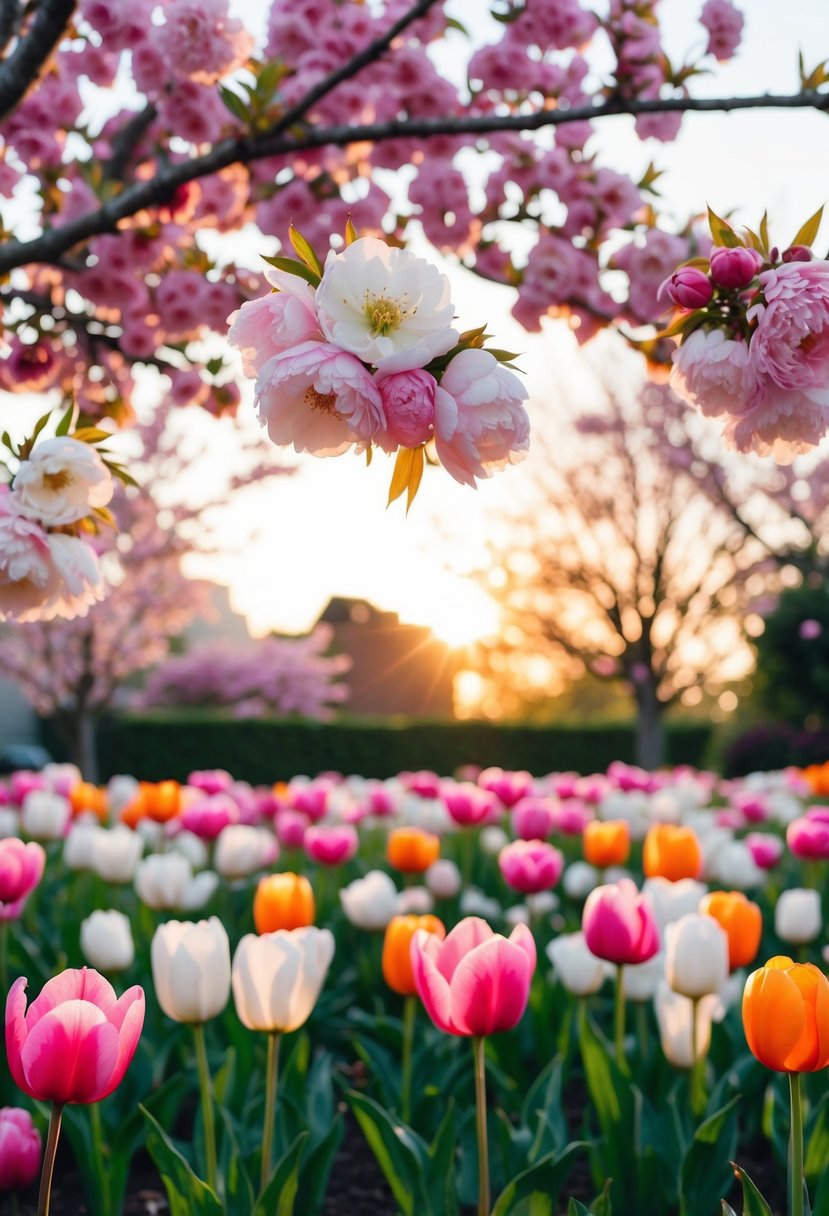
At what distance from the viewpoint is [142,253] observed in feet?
12.3

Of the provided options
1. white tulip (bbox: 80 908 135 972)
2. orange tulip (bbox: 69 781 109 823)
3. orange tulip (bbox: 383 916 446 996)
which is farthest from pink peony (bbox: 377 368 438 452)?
orange tulip (bbox: 69 781 109 823)

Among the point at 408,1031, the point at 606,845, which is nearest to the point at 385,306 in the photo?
the point at 408,1031

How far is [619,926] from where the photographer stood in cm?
196

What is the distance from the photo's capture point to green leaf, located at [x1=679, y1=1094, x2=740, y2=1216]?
188 cm

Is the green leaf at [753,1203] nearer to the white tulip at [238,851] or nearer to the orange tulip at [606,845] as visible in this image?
the orange tulip at [606,845]

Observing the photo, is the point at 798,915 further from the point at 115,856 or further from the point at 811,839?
the point at 115,856

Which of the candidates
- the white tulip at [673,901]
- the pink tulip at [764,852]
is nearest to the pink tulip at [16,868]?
the white tulip at [673,901]

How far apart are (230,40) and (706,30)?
1485 millimetres

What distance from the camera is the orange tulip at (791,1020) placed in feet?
4.31

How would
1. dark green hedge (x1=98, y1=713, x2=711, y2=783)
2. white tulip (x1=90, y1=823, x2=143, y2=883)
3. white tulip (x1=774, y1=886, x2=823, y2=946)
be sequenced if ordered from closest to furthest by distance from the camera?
white tulip (x1=774, y1=886, x2=823, y2=946) → white tulip (x1=90, y1=823, x2=143, y2=883) → dark green hedge (x1=98, y1=713, x2=711, y2=783)

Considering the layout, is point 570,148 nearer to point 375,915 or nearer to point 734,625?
point 375,915

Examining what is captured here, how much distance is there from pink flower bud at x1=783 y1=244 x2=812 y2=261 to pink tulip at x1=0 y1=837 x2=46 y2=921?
1.69 meters

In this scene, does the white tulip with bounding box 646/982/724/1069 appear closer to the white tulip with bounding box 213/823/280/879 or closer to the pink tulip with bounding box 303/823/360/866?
the pink tulip with bounding box 303/823/360/866

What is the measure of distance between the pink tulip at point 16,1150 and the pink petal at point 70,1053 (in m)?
0.75
